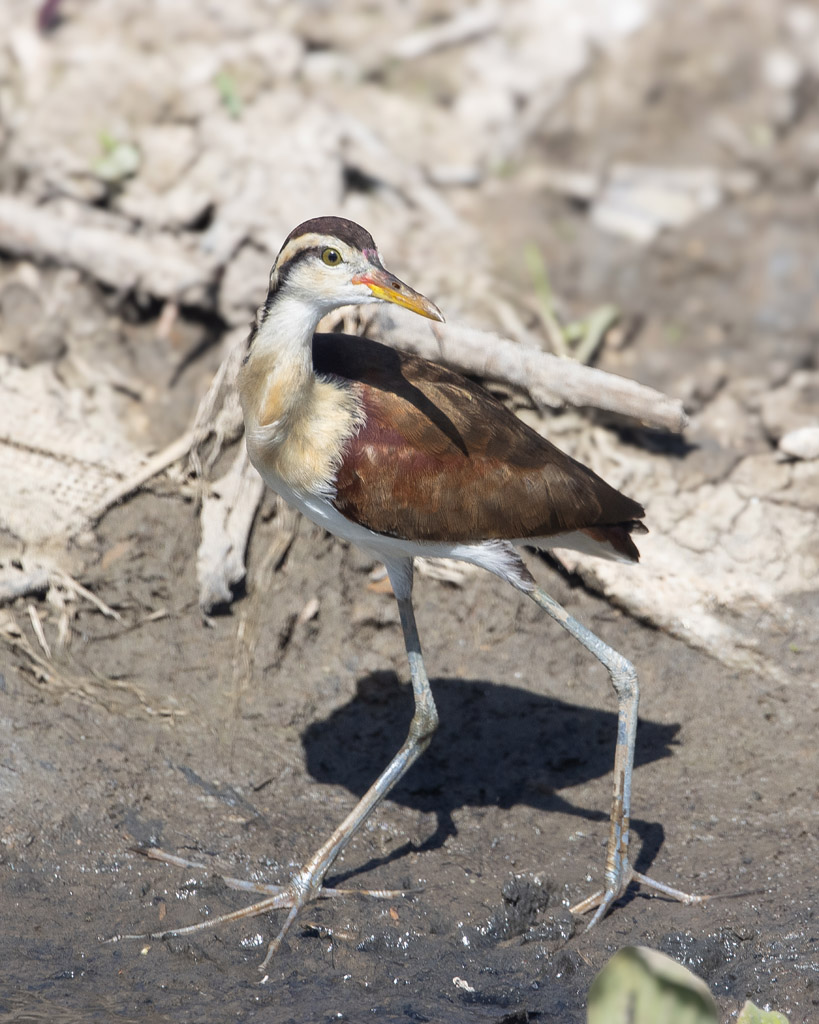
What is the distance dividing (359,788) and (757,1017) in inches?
76.6

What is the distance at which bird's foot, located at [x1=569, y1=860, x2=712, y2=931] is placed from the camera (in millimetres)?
4031

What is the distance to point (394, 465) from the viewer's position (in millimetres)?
3883

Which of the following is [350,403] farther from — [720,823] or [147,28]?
[147,28]

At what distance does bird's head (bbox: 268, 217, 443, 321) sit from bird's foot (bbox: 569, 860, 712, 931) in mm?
2166

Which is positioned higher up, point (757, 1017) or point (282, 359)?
point (282, 359)

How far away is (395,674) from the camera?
17.0ft

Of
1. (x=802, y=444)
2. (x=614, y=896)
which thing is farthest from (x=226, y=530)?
(x=802, y=444)

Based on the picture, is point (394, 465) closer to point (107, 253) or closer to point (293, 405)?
point (293, 405)

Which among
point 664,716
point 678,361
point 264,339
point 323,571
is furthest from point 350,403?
point 678,361

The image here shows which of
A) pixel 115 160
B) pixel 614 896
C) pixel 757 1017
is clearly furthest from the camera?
pixel 115 160

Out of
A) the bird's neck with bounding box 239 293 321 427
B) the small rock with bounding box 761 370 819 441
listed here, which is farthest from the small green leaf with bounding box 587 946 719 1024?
the small rock with bounding box 761 370 819 441

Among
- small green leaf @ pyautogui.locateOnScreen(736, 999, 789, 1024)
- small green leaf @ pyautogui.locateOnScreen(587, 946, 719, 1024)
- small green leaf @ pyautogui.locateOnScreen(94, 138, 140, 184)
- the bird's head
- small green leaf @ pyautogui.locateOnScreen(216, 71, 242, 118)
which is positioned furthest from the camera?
small green leaf @ pyautogui.locateOnScreen(216, 71, 242, 118)

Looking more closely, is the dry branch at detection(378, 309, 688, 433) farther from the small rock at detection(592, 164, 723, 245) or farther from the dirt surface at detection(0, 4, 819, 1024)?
the small rock at detection(592, 164, 723, 245)

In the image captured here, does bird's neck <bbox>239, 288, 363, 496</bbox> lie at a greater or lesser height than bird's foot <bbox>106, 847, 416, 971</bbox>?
greater
